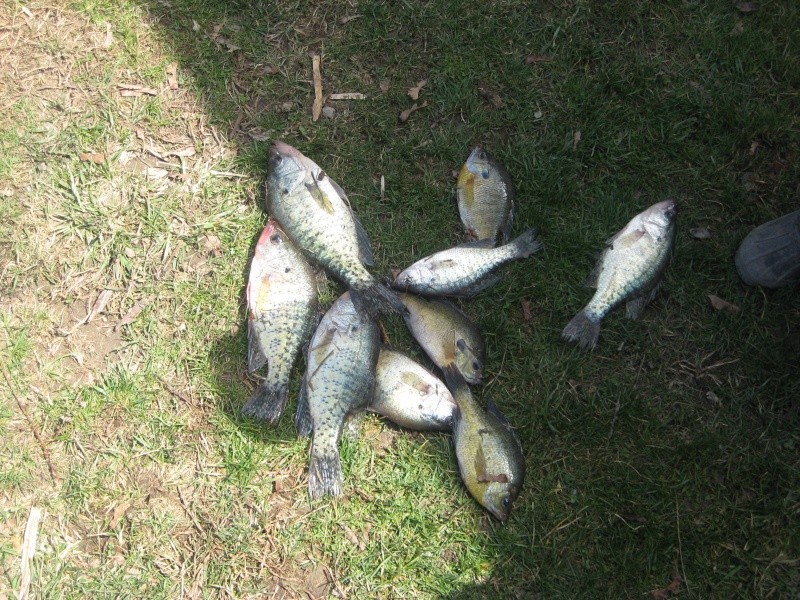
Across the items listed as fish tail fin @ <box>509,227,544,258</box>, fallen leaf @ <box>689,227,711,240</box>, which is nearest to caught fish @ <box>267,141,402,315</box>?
fish tail fin @ <box>509,227,544,258</box>

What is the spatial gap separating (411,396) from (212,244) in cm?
162

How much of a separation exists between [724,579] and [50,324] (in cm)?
438

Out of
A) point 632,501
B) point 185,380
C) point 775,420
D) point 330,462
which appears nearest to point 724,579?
point 632,501

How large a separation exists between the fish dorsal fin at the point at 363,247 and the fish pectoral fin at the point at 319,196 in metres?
0.17

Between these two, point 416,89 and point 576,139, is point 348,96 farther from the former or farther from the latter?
point 576,139

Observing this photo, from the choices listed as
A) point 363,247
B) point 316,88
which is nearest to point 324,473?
point 363,247

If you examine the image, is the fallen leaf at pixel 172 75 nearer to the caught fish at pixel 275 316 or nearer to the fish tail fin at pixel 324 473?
the caught fish at pixel 275 316

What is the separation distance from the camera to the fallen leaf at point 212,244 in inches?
146

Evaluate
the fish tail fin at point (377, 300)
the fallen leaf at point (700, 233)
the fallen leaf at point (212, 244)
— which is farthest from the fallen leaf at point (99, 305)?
the fallen leaf at point (700, 233)

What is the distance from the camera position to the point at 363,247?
3523 millimetres

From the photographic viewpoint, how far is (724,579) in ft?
10.9

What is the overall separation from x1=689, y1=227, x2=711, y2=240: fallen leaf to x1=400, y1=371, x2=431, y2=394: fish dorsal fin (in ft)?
6.68

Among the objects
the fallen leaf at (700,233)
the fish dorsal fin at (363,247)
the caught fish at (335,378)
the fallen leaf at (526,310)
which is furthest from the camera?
the fallen leaf at (700,233)

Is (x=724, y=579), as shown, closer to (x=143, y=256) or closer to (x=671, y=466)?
(x=671, y=466)
